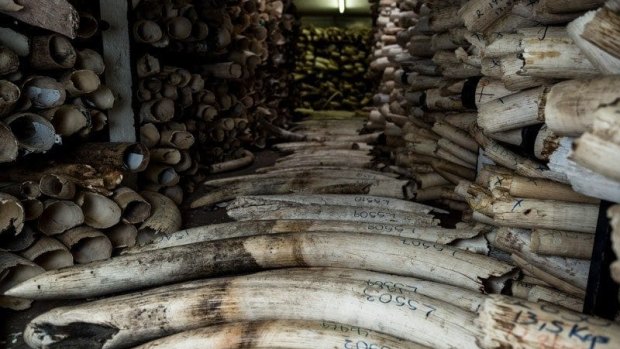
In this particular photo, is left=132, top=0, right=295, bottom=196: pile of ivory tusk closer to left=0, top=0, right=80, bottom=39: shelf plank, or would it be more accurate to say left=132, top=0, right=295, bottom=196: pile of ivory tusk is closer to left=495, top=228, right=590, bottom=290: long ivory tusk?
left=0, top=0, right=80, bottom=39: shelf plank

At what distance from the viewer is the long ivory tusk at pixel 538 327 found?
1586 millimetres

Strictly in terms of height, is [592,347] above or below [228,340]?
above

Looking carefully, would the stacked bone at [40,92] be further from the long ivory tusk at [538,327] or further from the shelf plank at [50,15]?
the long ivory tusk at [538,327]

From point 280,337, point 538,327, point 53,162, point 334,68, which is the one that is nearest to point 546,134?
point 538,327

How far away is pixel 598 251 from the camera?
1.99 metres

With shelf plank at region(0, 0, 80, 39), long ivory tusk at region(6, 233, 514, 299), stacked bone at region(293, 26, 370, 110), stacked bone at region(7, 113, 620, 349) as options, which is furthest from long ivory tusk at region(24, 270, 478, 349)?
stacked bone at region(293, 26, 370, 110)

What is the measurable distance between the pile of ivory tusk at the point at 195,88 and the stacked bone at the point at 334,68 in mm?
7654

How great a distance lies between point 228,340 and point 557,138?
5.89 ft

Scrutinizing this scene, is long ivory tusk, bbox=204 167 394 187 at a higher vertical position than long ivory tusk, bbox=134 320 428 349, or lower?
lower

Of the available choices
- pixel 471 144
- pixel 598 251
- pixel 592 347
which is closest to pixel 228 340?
pixel 592 347

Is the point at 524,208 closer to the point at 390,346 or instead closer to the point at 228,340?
the point at 390,346

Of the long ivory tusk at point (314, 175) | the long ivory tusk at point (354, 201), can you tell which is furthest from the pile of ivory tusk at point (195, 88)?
the long ivory tusk at point (354, 201)

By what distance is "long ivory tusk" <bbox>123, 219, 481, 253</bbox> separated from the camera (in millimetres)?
3180

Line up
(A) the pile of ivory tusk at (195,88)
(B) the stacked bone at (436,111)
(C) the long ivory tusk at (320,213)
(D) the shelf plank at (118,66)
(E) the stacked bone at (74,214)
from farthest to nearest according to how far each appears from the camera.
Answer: (A) the pile of ivory tusk at (195,88)
(B) the stacked bone at (436,111)
(D) the shelf plank at (118,66)
(C) the long ivory tusk at (320,213)
(E) the stacked bone at (74,214)
